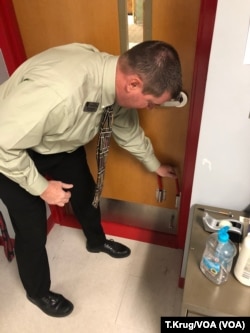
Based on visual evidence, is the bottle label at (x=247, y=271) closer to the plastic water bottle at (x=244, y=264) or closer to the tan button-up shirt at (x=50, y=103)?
the plastic water bottle at (x=244, y=264)

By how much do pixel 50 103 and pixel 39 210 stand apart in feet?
1.53

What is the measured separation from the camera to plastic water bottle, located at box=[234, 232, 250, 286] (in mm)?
826

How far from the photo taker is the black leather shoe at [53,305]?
135cm

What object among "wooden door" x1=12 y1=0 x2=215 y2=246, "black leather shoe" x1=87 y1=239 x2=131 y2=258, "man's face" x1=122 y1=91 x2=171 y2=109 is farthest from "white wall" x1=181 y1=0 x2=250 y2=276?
"black leather shoe" x1=87 y1=239 x2=131 y2=258

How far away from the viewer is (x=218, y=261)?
2.86 feet

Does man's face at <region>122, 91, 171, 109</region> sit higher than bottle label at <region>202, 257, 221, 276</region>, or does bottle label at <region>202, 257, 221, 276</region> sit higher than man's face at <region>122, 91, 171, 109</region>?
man's face at <region>122, 91, 171, 109</region>

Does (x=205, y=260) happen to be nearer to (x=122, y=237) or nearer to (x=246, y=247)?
(x=246, y=247)

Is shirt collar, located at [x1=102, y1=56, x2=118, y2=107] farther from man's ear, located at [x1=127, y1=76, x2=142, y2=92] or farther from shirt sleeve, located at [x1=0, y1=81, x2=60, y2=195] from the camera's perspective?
shirt sleeve, located at [x1=0, y1=81, x2=60, y2=195]

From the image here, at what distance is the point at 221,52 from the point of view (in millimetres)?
744

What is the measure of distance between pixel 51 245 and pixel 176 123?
97 cm

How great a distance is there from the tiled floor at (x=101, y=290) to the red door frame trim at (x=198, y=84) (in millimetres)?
326

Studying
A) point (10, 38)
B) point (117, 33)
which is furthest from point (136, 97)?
point (10, 38)

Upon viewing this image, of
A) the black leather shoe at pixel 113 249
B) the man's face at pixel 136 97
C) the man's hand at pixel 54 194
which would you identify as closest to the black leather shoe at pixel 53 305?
the black leather shoe at pixel 113 249

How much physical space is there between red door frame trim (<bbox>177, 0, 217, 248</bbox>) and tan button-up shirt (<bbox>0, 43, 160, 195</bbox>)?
0.90 feet
